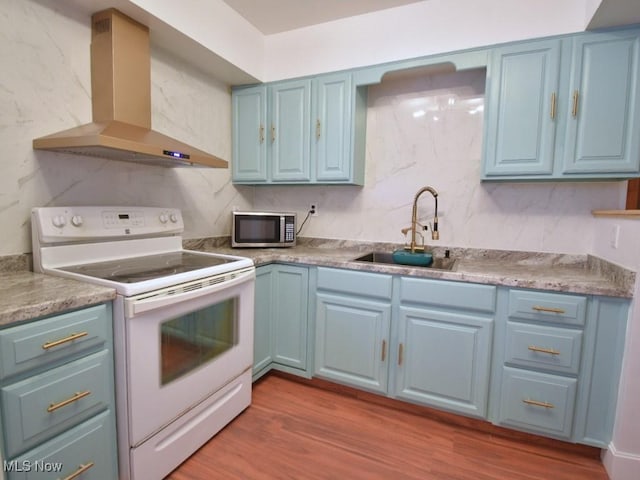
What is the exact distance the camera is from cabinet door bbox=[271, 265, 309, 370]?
224 centimetres

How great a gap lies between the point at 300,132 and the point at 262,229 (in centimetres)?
77

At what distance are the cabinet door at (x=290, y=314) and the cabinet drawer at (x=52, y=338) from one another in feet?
3.72

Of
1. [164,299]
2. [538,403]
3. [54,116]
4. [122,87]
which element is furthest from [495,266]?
[54,116]

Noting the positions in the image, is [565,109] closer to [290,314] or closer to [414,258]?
[414,258]


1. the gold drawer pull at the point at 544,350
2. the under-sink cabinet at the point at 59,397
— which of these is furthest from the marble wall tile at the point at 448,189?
the under-sink cabinet at the point at 59,397

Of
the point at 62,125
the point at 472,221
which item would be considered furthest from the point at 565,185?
the point at 62,125

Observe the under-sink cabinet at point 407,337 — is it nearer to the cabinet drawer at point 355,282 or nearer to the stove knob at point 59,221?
the cabinet drawer at point 355,282

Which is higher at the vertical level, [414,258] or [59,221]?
[59,221]

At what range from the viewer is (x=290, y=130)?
2.50m

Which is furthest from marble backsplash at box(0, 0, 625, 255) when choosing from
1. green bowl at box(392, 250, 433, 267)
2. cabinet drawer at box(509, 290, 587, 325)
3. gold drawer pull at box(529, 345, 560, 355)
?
gold drawer pull at box(529, 345, 560, 355)

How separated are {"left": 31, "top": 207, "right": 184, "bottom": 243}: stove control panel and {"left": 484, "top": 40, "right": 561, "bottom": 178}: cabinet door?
6.47 feet

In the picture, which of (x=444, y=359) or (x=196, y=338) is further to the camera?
(x=444, y=359)

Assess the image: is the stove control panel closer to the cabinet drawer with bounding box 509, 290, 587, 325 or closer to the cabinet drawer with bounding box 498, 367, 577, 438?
the cabinet drawer with bounding box 509, 290, 587, 325

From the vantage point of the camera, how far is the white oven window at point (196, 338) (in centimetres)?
147
